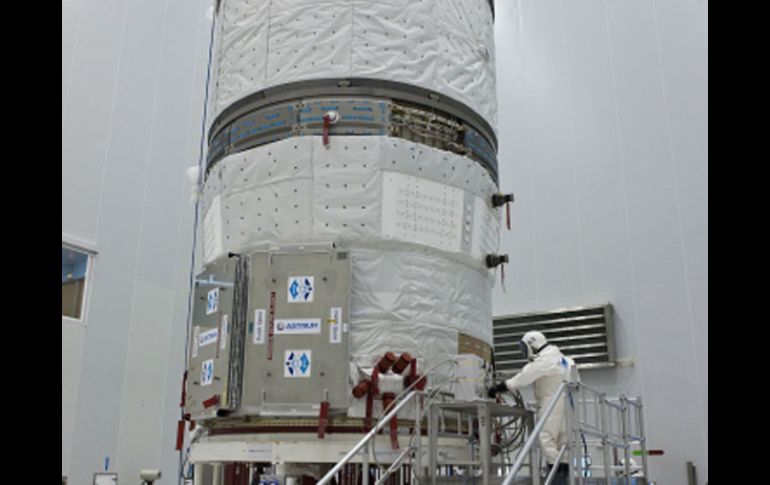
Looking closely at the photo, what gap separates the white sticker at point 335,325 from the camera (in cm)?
716

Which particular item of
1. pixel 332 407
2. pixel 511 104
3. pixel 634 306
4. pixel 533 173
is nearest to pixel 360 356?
pixel 332 407

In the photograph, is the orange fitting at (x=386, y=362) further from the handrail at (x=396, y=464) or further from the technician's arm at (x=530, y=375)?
the technician's arm at (x=530, y=375)

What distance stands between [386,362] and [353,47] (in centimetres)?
343

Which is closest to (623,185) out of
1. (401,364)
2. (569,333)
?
(569,333)

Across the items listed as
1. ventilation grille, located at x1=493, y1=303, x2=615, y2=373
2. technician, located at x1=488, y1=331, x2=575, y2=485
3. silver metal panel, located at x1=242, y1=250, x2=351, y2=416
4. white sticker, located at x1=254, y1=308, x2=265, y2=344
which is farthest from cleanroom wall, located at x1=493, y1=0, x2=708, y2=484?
white sticker, located at x1=254, y1=308, x2=265, y2=344

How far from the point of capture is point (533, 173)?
13.6 meters

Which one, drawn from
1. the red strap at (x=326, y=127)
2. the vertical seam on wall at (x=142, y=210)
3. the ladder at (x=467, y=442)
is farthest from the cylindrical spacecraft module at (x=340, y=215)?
the vertical seam on wall at (x=142, y=210)

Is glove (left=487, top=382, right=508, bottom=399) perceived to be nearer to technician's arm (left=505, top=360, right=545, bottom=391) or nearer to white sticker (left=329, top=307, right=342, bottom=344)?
technician's arm (left=505, top=360, right=545, bottom=391)

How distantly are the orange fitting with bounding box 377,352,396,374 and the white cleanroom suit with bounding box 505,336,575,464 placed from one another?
1.22 metres

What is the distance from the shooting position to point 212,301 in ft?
25.7

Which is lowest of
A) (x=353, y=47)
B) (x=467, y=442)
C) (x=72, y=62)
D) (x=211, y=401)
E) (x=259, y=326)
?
(x=467, y=442)

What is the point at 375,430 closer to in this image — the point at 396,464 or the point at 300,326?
the point at 396,464

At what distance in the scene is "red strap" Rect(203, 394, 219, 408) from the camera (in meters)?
7.34

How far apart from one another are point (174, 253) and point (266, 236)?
6.98m
